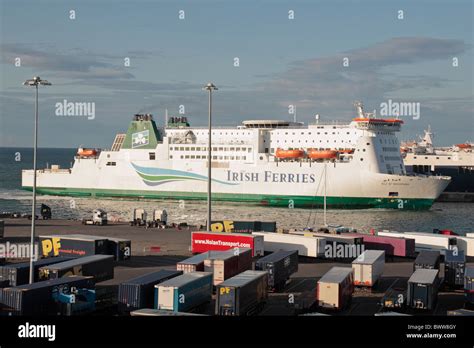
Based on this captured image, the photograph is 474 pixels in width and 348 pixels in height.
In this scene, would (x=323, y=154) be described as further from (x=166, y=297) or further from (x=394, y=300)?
(x=166, y=297)

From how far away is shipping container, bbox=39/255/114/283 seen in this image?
Answer: 976 inches

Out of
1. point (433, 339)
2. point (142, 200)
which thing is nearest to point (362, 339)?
point (433, 339)

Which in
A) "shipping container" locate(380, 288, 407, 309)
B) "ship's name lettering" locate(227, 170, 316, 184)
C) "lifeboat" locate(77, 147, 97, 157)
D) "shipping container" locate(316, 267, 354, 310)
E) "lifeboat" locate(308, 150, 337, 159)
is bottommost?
"shipping container" locate(380, 288, 407, 309)

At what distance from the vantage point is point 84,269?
1013 inches

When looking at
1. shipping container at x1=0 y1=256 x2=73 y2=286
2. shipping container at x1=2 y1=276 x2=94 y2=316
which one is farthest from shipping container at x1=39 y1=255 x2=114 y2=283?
shipping container at x1=2 y1=276 x2=94 y2=316

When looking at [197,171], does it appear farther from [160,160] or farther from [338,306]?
[338,306]

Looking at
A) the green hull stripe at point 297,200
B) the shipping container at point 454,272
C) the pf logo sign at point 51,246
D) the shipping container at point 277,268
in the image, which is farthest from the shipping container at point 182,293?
the green hull stripe at point 297,200

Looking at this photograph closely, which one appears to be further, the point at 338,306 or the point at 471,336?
the point at 338,306

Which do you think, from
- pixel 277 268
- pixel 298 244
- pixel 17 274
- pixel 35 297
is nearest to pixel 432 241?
pixel 298 244

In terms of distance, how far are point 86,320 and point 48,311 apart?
543 centimetres

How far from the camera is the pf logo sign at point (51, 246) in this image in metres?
33.3

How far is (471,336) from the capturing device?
16.1m

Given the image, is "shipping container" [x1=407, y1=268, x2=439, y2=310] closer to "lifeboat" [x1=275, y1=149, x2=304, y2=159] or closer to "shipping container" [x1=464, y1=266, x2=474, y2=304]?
"shipping container" [x1=464, y1=266, x2=474, y2=304]

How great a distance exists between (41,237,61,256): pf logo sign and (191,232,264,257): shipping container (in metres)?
7.28
